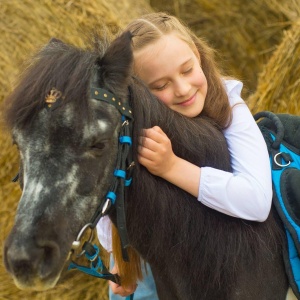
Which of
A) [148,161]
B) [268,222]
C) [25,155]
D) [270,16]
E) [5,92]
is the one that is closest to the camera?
[25,155]

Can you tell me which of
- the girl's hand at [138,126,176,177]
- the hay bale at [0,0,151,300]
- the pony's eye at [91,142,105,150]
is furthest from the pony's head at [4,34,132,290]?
the hay bale at [0,0,151,300]

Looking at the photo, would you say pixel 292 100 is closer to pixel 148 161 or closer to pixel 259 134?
pixel 259 134

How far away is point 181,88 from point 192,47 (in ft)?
0.75

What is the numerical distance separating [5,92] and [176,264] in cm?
202

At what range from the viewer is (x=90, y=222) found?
1786mm

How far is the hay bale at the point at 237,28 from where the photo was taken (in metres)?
5.23

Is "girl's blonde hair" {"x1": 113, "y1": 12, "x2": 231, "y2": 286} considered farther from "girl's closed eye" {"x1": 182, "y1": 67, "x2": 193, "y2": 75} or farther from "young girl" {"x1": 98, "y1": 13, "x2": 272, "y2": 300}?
"girl's closed eye" {"x1": 182, "y1": 67, "x2": 193, "y2": 75}

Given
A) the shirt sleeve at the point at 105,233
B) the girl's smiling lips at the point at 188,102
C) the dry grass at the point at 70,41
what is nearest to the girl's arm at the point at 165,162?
the girl's smiling lips at the point at 188,102

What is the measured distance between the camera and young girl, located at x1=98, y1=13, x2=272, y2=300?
1955 mm

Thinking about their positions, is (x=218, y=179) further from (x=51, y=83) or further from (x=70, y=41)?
(x=70, y=41)

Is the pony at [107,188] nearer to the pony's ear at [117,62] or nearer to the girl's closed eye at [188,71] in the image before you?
the pony's ear at [117,62]

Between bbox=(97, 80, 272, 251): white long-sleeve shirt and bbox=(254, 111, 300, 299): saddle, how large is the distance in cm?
9

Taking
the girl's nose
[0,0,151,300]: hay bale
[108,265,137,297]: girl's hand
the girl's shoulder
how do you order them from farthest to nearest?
[0,0,151,300]: hay bale → [108,265,137,297]: girl's hand → the girl's shoulder → the girl's nose

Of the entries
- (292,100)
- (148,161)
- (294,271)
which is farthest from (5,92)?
(294,271)
